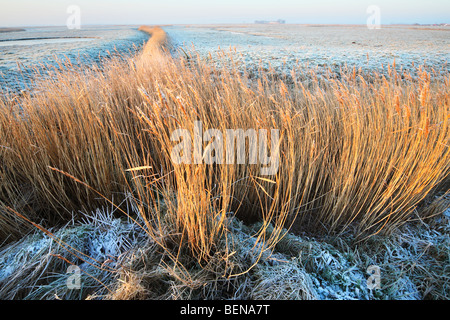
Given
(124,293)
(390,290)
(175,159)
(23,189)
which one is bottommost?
(390,290)

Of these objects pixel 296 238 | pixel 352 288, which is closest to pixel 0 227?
pixel 296 238

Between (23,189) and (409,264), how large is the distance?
258cm

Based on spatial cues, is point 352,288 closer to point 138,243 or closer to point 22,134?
point 138,243

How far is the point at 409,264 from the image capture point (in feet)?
4.47

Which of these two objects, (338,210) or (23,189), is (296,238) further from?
(23,189)

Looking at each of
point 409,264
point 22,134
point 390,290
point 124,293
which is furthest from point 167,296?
point 22,134

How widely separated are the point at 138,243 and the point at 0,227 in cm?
91

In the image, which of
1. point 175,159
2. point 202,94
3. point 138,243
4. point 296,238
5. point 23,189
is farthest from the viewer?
point 202,94

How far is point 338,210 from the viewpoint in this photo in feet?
5.41

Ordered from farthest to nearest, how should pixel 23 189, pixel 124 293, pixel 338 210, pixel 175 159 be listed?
pixel 23 189 < pixel 338 210 < pixel 175 159 < pixel 124 293

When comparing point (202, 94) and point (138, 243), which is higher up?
point (202, 94)

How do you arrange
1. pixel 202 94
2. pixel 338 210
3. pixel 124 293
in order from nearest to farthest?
pixel 124 293
pixel 338 210
pixel 202 94

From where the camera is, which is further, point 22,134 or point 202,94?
point 202,94

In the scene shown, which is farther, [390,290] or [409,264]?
[409,264]
